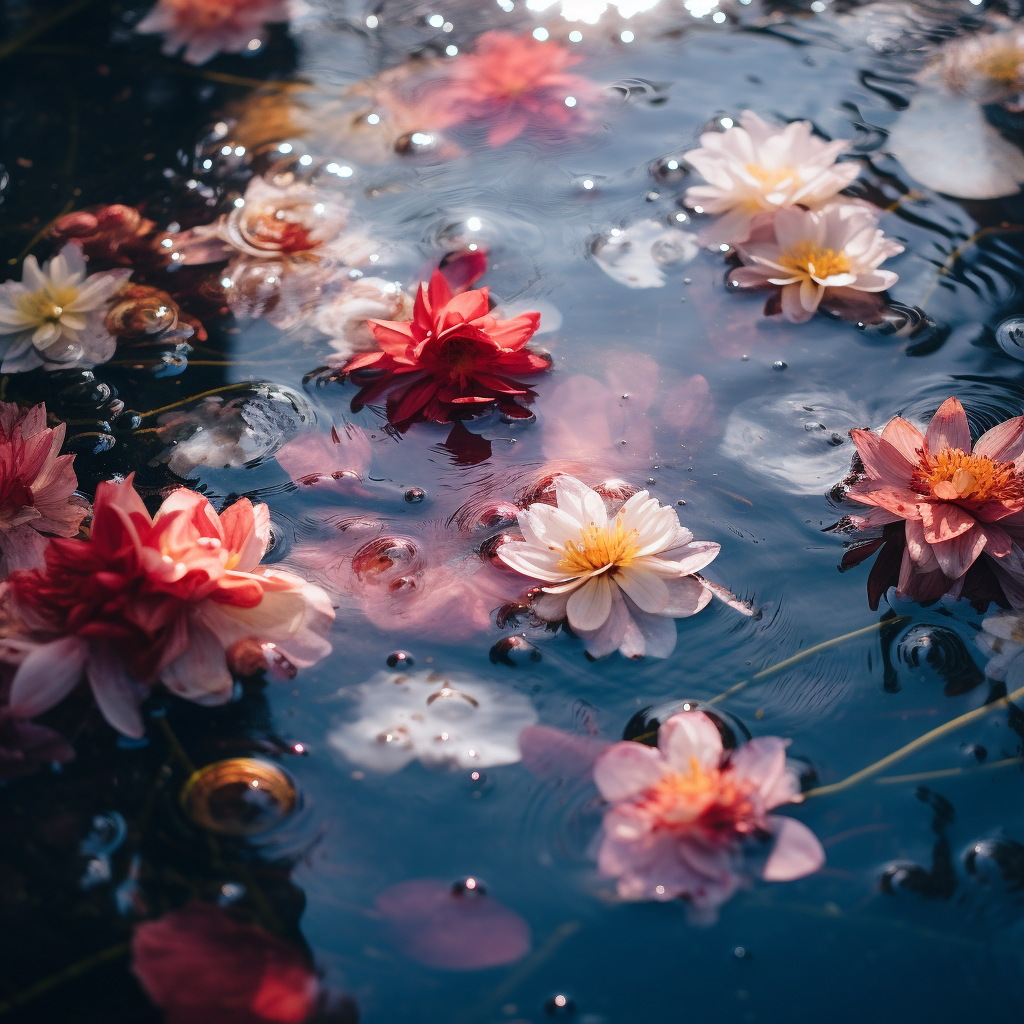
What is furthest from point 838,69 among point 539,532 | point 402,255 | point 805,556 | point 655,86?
point 539,532

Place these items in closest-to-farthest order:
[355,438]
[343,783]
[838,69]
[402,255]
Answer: [343,783], [355,438], [402,255], [838,69]

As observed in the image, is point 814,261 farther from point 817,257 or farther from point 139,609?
point 139,609

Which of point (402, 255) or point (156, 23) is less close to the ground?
point (156, 23)

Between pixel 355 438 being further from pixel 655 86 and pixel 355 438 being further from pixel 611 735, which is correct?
pixel 655 86

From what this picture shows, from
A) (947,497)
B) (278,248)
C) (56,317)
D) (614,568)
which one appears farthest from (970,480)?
(56,317)

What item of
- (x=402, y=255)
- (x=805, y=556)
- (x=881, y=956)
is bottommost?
(x=881, y=956)

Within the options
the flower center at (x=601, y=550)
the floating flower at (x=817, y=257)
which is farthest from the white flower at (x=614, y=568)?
the floating flower at (x=817, y=257)

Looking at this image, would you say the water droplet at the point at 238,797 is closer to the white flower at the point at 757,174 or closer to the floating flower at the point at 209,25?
the white flower at the point at 757,174
